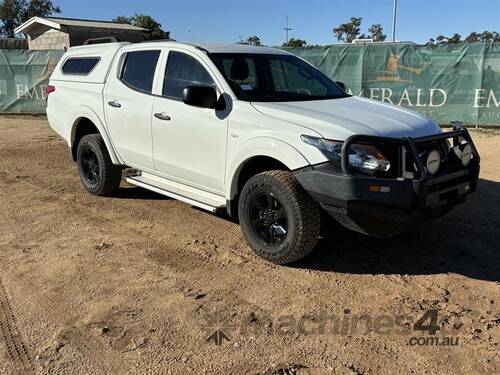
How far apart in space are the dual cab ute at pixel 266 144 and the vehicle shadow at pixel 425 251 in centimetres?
50

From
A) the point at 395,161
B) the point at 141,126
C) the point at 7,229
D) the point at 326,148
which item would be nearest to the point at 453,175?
the point at 395,161

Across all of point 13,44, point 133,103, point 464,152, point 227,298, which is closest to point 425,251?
point 464,152

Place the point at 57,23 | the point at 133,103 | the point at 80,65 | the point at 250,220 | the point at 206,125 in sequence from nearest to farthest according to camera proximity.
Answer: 1. the point at 250,220
2. the point at 206,125
3. the point at 133,103
4. the point at 80,65
5. the point at 57,23

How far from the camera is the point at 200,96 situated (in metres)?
4.63

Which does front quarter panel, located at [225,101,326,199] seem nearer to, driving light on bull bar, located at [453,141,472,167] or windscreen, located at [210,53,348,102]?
windscreen, located at [210,53,348,102]

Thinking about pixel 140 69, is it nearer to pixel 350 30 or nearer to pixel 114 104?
pixel 114 104

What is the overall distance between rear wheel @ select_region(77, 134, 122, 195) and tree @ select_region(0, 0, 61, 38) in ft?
214

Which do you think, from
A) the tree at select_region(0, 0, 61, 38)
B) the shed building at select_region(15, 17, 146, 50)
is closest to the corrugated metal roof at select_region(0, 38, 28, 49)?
the shed building at select_region(15, 17, 146, 50)

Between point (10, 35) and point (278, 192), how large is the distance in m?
71.9

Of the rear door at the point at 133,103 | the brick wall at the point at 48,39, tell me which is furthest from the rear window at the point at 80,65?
the brick wall at the point at 48,39

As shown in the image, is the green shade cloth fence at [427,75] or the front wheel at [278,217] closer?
the front wheel at [278,217]

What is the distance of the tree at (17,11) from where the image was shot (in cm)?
6431

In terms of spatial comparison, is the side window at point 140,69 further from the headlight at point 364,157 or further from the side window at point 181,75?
the headlight at point 364,157

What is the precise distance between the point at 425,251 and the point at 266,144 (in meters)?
1.89
